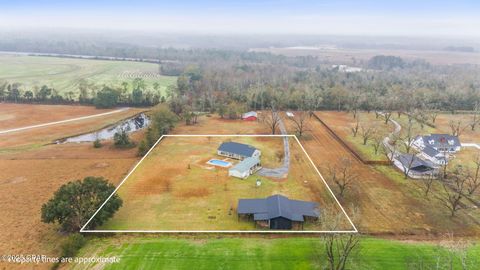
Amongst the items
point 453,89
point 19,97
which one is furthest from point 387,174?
point 19,97

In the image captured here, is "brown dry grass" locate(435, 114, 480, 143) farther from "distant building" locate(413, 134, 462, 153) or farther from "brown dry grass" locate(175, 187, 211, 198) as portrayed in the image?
"brown dry grass" locate(175, 187, 211, 198)

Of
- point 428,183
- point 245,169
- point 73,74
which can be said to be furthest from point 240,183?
point 73,74

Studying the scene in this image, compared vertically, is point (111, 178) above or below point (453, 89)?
below

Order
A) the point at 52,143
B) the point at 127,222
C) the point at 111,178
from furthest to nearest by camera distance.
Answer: the point at 52,143 → the point at 111,178 → the point at 127,222

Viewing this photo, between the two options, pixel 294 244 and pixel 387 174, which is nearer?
pixel 294 244

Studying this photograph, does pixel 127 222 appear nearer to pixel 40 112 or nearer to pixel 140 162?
pixel 140 162

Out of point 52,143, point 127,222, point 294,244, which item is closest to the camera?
point 294,244

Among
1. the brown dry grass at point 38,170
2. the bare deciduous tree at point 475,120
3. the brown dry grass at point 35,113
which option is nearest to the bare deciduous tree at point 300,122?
the brown dry grass at point 38,170
